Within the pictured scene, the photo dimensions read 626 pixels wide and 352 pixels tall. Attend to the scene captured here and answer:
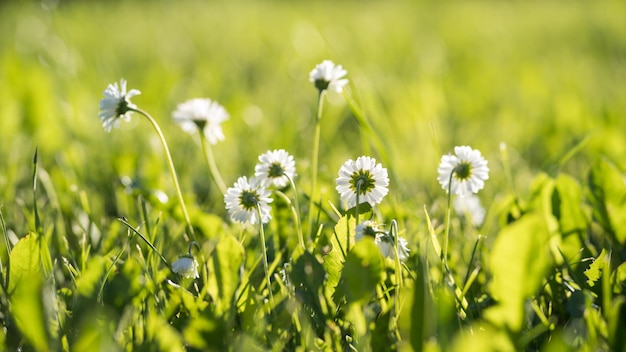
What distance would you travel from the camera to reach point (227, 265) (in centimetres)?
90

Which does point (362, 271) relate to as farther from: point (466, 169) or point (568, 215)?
point (568, 215)

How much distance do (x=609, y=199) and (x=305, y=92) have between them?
56.5 inches

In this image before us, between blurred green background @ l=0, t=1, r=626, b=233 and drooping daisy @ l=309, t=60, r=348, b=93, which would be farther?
blurred green background @ l=0, t=1, r=626, b=233

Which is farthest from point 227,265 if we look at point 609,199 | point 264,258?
point 609,199

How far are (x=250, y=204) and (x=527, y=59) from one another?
2352mm

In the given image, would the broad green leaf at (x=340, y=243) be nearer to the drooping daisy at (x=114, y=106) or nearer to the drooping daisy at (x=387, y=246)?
the drooping daisy at (x=387, y=246)

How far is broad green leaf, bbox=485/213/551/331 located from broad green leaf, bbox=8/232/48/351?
507 mm

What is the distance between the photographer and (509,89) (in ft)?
7.93

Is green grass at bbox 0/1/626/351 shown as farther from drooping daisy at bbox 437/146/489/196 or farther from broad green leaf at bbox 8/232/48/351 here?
drooping daisy at bbox 437/146/489/196

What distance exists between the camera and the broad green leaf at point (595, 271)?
0.93m

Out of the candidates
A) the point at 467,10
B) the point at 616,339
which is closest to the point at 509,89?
the point at 616,339

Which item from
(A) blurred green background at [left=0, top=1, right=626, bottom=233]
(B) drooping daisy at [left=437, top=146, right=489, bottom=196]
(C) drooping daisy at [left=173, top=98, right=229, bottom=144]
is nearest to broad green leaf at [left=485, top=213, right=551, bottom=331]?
(B) drooping daisy at [left=437, top=146, right=489, bottom=196]

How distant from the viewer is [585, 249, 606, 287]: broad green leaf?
0.93 m

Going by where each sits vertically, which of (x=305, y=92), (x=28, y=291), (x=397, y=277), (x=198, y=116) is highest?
(x=305, y=92)
